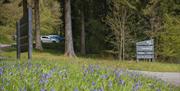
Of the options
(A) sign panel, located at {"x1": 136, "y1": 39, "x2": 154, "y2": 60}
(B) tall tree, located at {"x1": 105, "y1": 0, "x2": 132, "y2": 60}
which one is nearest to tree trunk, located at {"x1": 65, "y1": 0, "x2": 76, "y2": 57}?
(B) tall tree, located at {"x1": 105, "y1": 0, "x2": 132, "y2": 60}

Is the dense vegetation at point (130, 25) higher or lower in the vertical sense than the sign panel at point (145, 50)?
higher

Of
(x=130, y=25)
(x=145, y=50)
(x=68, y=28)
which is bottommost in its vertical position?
(x=145, y=50)

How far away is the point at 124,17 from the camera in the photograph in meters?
31.8

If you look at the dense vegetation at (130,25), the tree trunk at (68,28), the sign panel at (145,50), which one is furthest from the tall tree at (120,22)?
the sign panel at (145,50)

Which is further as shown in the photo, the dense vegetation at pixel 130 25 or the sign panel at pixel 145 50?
the dense vegetation at pixel 130 25

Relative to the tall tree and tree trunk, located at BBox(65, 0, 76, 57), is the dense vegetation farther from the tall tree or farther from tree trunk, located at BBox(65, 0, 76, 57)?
tree trunk, located at BBox(65, 0, 76, 57)

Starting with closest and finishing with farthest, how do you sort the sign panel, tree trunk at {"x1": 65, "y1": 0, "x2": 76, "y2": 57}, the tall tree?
the sign panel
tree trunk at {"x1": 65, "y1": 0, "x2": 76, "y2": 57}
the tall tree

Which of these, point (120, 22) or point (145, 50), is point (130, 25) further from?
point (145, 50)

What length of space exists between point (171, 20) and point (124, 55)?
15.9 ft

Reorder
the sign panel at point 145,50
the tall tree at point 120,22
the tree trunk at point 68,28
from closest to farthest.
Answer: the sign panel at point 145,50 < the tree trunk at point 68,28 < the tall tree at point 120,22

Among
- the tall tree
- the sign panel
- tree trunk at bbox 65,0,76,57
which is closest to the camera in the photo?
the sign panel

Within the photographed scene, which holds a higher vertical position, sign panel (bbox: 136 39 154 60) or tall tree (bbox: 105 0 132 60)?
tall tree (bbox: 105 0 132 60)

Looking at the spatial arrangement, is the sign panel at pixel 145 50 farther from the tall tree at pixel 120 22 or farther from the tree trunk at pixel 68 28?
the tree trunk at pixel 68 28

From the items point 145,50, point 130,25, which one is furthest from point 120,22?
point 145,50
